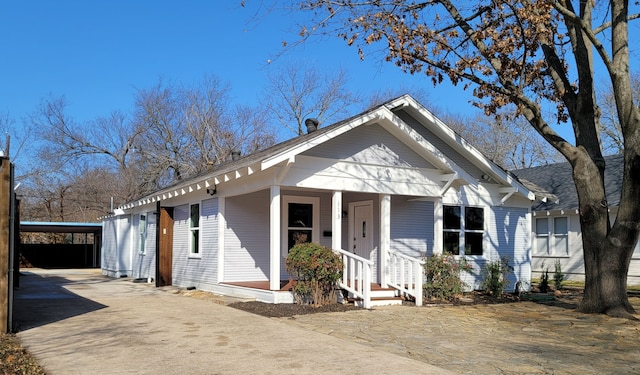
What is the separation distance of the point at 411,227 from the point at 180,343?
9.01 metres

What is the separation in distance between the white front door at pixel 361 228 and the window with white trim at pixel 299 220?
1.10 m

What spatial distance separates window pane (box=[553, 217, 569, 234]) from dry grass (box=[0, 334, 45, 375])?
785 inches

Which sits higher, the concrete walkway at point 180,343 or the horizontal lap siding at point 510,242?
the horizontal lap siding at point 510,242

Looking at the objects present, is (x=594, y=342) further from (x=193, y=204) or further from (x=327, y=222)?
(x=193, y=204)

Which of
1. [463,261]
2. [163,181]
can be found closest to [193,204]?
[463,261]

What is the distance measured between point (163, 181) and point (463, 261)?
2604 cm

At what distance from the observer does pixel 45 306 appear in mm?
11758

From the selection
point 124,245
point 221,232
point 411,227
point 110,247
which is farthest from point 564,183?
point 110,247

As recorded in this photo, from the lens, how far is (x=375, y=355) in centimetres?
718

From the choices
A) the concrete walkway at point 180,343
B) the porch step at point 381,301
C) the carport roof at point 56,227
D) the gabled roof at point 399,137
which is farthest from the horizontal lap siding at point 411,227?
the carport roof at point 56,227

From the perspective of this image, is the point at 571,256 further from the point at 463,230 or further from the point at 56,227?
the point at 56,227

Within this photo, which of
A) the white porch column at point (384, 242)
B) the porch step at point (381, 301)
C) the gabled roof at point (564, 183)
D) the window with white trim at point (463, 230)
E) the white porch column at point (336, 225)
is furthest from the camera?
the gabled roof at point (564, 183)

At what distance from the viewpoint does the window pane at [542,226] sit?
2323cm

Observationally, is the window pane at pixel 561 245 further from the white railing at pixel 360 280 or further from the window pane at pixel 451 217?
the white railing at pixel 360 280
